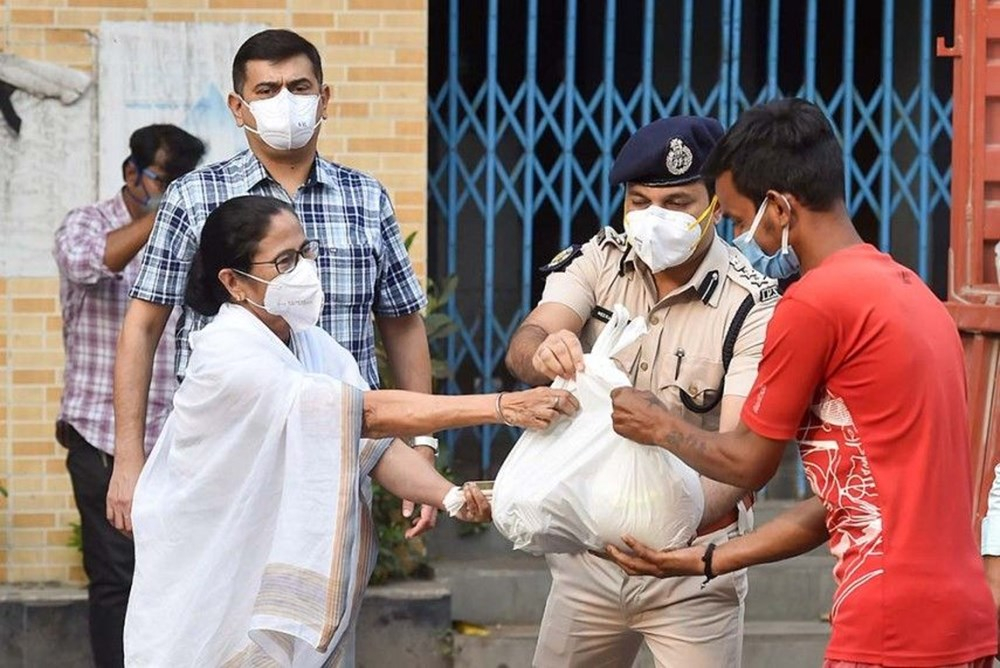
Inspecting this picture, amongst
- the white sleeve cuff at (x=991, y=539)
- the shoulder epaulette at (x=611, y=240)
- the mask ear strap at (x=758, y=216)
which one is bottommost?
the white sleeve cuff at (x=991, y=539)

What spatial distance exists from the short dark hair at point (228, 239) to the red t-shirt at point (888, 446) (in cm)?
138

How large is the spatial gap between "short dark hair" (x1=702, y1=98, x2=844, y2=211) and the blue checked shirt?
148 centimetres

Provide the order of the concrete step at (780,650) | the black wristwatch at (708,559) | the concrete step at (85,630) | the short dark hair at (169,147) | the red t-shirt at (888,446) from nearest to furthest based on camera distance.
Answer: the red t-shirt at (888,446) → the black wristwatch at (708,559) → the short dark hair at (169,147) → the concrete step at (85,630) → the concrete step at (780,650)

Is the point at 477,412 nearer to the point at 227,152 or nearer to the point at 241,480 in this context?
the point at 241,480

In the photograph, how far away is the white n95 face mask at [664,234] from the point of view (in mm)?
4066

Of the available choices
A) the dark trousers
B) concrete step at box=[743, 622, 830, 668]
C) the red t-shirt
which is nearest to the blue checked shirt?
the dark trousers

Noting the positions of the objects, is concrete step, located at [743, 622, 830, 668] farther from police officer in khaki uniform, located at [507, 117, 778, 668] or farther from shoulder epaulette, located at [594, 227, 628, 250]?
shoulder epaulette, located at [594, 227, 628, 250]

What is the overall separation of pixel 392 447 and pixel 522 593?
2.50m

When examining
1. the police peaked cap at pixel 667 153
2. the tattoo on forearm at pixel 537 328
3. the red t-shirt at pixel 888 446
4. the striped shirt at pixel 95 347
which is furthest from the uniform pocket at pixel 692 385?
the striped shirt at pixel 95 347

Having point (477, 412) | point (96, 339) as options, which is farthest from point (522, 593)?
point (477, 412)

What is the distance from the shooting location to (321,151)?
6.52m

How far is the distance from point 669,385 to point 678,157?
527mm

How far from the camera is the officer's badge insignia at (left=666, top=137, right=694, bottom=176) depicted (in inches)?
160

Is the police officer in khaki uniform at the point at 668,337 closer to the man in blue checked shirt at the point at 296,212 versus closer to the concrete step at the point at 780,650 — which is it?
the man in blue checked shirt at the point at 296,212
